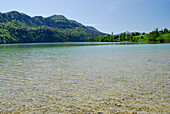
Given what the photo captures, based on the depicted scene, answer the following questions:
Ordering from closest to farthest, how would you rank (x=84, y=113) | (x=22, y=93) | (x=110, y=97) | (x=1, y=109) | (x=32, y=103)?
(x=84, y=113)
(x=1, y=109)
(x=32, y=103)
(x=110, y=97)
(x=22, y=93)

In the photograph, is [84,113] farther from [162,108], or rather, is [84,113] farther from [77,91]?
[162,108]

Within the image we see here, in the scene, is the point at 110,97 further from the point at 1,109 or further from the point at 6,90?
the point at 6,90

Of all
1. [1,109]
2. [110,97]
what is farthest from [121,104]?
[1,109]

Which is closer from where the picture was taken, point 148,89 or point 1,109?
point 1,109

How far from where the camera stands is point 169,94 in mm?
10695

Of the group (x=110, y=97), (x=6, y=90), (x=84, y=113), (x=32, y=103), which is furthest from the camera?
(x=6, y=90)

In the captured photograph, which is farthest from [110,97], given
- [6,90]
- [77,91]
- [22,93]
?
[6,90]

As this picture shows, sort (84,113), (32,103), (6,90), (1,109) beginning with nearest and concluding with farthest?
1. (84,113)
2. (1,109)
3. (32,103)
4. (6,90)

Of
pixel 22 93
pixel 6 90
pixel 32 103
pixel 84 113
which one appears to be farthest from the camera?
pixel 6 90

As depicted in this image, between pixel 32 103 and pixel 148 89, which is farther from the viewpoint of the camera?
pixel 148 89

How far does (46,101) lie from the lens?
9891 millimetres

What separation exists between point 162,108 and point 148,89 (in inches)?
142

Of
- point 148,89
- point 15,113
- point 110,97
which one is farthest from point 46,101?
point 148,89

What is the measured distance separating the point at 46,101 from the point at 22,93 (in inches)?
114
